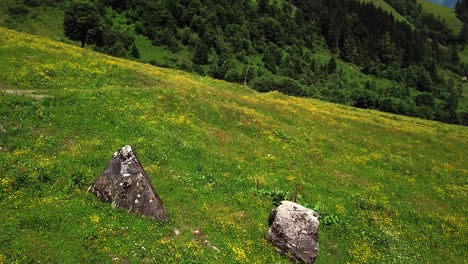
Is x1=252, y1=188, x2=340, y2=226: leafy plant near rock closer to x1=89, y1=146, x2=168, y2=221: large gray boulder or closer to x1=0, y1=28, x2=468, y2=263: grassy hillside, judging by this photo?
x1=0, y1=28, x2=468, y2=263: grassy hillside

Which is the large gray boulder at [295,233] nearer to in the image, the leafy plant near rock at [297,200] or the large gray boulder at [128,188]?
the leafy plant near rock at [297,200]

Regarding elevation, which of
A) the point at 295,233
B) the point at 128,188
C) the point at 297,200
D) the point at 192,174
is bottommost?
the point at 297,200

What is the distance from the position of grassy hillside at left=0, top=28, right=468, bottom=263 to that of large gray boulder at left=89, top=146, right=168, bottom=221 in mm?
575

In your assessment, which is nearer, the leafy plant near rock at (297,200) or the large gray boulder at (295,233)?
the large gray boulder at (295,233)

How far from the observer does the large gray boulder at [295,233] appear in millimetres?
22219

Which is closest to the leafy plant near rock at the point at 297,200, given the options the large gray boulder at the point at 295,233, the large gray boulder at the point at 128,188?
the large gray boulder at the point at 295,233

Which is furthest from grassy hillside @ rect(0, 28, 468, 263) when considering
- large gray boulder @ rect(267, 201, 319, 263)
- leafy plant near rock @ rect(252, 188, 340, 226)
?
large gray boulder @ rect(267, 201, 319, 263)

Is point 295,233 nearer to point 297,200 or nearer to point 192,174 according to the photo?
point 297,200

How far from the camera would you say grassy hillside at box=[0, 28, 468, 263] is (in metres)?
19.8

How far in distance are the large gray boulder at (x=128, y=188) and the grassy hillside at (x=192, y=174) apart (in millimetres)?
575

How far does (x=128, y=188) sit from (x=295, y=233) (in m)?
9.39

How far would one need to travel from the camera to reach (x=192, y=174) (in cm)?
2770

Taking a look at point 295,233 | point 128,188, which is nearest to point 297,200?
point 295,233

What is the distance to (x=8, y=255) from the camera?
16.8 m
